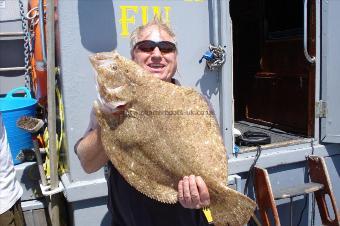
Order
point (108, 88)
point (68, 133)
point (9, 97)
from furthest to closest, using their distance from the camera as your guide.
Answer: point (9, 97) < point (68, 133) < point (108, 88)

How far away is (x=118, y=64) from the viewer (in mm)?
1851

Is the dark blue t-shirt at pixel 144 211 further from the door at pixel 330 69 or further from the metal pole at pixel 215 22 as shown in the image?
Result: the door at pixel 330 69

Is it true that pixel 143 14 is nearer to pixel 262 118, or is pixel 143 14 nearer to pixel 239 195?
pixel 239 195

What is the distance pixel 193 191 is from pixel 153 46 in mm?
777

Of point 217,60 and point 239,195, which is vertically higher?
point 217,60

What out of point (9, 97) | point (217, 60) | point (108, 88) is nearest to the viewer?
point (108, 88)

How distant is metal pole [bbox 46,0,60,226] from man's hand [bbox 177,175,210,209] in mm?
1622

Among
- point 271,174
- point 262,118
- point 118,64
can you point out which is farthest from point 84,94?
point 262,118

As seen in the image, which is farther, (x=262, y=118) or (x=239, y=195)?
(x=262, y=118)

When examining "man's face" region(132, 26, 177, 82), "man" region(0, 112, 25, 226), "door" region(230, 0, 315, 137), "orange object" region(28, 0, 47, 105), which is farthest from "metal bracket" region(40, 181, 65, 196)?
"door" region(230, 0, 315, 137)

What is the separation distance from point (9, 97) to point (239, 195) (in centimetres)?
270

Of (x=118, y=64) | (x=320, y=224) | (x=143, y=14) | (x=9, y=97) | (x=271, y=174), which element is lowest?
(x=320, y=224)

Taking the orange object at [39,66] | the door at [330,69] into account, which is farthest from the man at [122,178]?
the door at [330,69]

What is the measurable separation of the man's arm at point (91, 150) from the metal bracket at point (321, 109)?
8.88ft
